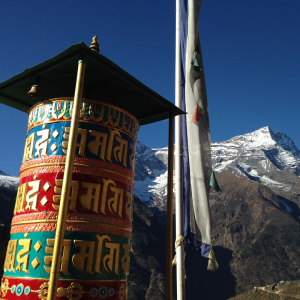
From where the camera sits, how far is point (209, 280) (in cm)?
13575

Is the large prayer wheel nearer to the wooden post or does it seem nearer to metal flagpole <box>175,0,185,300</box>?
the wooden post

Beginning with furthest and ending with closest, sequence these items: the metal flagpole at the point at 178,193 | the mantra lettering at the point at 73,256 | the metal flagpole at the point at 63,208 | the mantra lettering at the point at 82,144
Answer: the metal flagpole at the point at 178,193
the mantra lettering at the point at 82,144
the mantra lettering at the point at 73,256
the metal flagpole at the point at 63,208

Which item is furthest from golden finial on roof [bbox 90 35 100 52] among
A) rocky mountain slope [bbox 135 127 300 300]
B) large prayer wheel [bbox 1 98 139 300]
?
rocky mountain slope [bbox 135 127 300 300]

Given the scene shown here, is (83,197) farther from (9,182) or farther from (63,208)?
(9,182)

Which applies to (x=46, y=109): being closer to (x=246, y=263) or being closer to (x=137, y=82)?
(x=137, y=82)

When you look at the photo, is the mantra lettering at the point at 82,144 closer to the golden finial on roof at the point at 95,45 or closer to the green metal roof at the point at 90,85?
the green metal roof at the point at 90,85

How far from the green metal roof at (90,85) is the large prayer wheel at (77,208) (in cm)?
68

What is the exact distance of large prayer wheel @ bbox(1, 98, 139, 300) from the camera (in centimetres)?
552

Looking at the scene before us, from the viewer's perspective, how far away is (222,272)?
440 feet

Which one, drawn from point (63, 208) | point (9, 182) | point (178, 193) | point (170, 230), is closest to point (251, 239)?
point (9, 182)

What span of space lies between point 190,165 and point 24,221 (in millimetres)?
4993

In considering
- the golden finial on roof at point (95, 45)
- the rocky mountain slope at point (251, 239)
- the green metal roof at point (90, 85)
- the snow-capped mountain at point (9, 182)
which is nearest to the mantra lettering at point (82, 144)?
the green metal roof at point (90, 85)

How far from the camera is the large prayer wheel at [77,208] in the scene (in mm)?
5520

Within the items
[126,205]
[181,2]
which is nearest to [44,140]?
[126,205]
